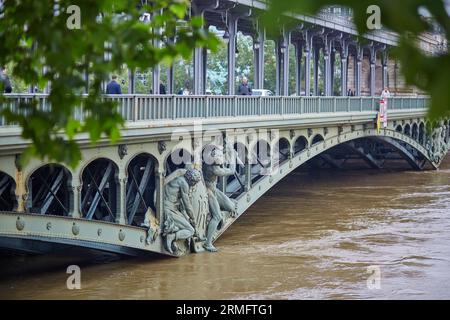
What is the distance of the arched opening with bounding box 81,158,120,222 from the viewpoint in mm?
18484

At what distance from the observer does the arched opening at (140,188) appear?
19906 millimetres

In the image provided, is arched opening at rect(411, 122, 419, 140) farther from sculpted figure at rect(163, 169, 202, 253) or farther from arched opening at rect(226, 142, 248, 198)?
sculpted figure at rect(163, 169, 202, 253)

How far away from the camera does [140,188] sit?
19.9 metres

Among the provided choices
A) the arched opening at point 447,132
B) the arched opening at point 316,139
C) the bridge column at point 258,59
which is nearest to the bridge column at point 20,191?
the bridge column at point 258,59

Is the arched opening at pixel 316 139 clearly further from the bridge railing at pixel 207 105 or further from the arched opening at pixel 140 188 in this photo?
the arched opening at pixel 140 188

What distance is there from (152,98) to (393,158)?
101 ft

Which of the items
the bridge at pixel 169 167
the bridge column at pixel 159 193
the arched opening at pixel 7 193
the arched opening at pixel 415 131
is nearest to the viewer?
the arched opening at pixel 7 193

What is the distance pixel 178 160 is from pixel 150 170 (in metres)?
1.36

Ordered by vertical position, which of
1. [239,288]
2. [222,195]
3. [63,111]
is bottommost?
[239,288]

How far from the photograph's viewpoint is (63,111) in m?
5.07

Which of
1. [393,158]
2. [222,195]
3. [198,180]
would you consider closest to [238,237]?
[222,195]

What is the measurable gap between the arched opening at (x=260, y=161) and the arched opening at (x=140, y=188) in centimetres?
408

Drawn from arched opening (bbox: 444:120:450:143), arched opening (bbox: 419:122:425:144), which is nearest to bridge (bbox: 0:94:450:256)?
arched opening (bbox: 419:122:425:144)

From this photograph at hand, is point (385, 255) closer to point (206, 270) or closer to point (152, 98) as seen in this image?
point (206, 270)
